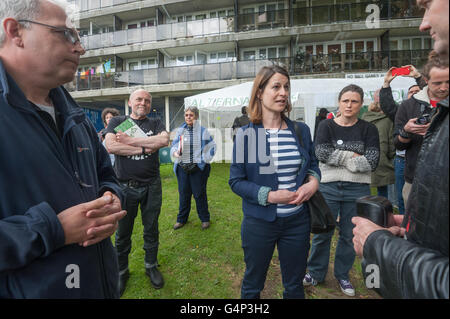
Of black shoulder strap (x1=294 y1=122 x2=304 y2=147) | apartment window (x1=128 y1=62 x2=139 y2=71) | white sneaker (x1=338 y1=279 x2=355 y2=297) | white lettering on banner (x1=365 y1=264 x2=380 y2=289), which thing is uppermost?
apartment window (x1=128 y1=62 x2=139 y2=71)

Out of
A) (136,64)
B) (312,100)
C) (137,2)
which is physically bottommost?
(312,100)

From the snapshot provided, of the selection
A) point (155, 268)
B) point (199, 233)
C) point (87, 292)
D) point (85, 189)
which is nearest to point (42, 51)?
point (85, 189)

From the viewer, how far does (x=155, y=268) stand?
2.91 meters

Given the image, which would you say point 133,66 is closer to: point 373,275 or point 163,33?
point 163,33

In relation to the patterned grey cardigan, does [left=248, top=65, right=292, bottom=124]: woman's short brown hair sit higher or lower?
higher

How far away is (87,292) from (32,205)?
1.68ft

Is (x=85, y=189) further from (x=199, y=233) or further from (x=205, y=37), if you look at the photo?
(x=205, y=37)

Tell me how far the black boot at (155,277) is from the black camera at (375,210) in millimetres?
2468

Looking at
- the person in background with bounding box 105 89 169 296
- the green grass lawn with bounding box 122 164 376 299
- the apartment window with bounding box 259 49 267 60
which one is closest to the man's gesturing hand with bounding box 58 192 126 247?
the person in background with bounding box 105 89 169 296

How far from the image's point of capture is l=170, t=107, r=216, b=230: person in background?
433cm

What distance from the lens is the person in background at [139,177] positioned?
2.71 meters

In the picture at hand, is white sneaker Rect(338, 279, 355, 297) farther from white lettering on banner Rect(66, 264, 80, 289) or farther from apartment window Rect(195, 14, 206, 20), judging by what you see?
apartment window Rect(195, 14, 206, 20)

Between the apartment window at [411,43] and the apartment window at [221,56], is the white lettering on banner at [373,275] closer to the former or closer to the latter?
the apartment window at [221,56]

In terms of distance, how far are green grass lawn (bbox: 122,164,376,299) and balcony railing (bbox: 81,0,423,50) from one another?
15662 mm
